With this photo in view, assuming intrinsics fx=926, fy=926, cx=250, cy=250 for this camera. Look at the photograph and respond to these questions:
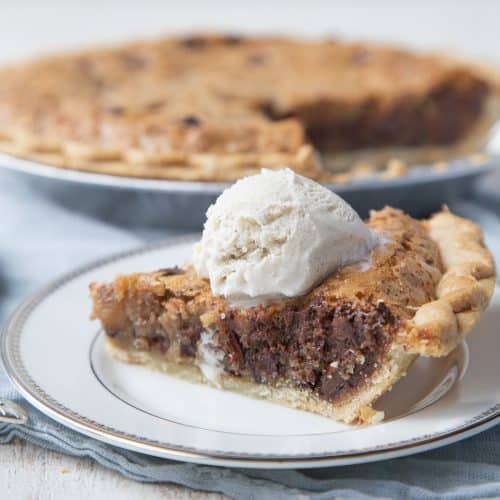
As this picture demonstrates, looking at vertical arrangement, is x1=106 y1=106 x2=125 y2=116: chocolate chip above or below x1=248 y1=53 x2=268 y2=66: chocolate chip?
above

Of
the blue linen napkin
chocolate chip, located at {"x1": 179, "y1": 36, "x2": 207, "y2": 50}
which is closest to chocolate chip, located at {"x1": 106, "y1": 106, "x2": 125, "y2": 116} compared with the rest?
chocolate chip, located at {"x1": 179, "y1": 36, "x2": 207, "y2": 50}

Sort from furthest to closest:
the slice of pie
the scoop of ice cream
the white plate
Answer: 1. the scoop of ice cream
2. the slice of pie
3. the white plate

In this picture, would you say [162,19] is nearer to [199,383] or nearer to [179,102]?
[179,102]

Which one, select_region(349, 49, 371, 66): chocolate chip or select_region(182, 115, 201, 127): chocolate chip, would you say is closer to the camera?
select_region(182, 115, 201, 127): chocolate chip

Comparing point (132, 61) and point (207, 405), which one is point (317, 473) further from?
point (132, 61)

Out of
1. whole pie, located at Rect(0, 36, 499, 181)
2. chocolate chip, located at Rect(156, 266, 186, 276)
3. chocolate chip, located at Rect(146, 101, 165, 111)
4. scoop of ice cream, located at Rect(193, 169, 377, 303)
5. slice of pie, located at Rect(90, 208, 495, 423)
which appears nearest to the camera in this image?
slice of pie, located at Rect(90, 208, 495, 423)

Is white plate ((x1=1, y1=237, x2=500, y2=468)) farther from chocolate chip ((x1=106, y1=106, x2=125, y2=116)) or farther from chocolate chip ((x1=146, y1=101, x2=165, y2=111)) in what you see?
chocolate chip ((x1=146, y1=101, x2=165, y2=111))

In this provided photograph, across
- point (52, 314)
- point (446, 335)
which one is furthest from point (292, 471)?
point (52, 314)
